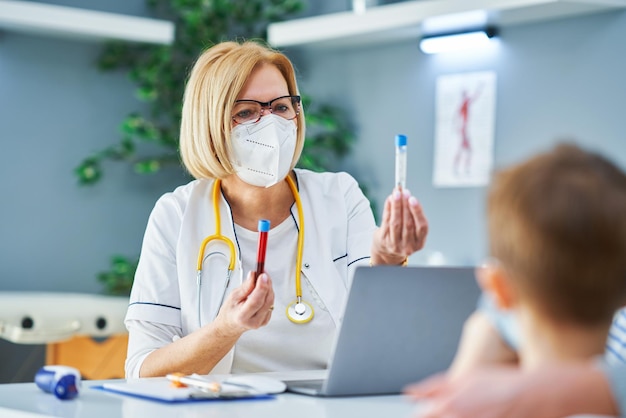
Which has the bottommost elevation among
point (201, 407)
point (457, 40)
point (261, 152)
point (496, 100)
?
point (201, 407)

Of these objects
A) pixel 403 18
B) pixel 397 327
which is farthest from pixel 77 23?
pixel 397 327

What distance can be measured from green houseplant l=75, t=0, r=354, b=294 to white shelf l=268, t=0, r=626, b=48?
398 millimetres

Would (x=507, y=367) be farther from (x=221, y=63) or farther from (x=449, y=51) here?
(x=449, y=51)

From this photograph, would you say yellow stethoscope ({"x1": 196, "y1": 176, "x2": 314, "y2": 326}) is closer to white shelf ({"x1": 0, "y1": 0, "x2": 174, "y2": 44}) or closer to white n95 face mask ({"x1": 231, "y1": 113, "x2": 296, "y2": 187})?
white n95 face mask ({"x1": 231, "y1": 113, "x2": 296, "y2": 187})

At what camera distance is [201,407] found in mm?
1251

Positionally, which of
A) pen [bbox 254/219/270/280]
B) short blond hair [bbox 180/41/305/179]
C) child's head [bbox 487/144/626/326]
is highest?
short blond hair [bbox 180/41/305/179]

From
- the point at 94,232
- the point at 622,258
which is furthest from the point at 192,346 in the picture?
the point at 94,232

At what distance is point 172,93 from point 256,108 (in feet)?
9.74

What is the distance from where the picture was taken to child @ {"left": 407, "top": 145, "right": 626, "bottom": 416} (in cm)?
70

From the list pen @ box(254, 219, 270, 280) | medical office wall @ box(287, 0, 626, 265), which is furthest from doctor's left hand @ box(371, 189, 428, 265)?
medical office wall @ box(287, 0, 626, 265)

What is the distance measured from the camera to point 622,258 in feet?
2.33

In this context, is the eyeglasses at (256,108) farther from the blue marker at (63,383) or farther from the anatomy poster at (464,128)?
the anatomy poster at (464,128)

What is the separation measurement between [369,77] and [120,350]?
5.99 feet

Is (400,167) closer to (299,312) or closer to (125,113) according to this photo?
(299,312)
